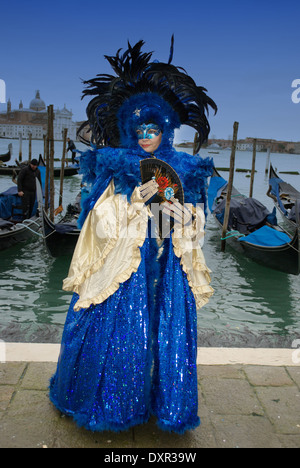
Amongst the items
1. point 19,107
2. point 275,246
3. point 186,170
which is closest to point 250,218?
point 275,246

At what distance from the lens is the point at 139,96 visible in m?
2.08

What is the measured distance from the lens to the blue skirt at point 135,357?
72.4 inches

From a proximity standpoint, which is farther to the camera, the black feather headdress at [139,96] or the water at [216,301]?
the water at [216,301]

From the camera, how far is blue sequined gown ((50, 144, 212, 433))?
184 cm

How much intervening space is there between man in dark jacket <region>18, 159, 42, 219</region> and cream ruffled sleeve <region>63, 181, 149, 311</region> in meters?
6.72

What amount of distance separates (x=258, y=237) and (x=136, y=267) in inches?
235

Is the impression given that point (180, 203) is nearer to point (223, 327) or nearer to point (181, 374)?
point (181, 374)

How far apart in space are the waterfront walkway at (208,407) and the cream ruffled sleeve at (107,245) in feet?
1.83

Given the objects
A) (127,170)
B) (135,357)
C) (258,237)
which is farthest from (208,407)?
(258,237)

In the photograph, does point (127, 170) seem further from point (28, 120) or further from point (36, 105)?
point (36, 105)

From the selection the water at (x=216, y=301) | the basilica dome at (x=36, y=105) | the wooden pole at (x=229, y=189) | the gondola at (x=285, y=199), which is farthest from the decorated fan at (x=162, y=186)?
the basilica dome at (x=36, y=105)

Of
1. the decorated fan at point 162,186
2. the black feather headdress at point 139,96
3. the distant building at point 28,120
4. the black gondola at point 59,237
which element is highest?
the distant building at point 28,120

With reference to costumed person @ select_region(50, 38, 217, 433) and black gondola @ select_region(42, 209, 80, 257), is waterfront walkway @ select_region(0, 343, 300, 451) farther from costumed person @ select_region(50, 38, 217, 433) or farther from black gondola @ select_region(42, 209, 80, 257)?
black gondola @ select_region(42, 209, 80, 257)

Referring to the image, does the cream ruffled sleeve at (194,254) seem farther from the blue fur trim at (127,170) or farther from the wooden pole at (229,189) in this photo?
the wooden pole at (229,189)
